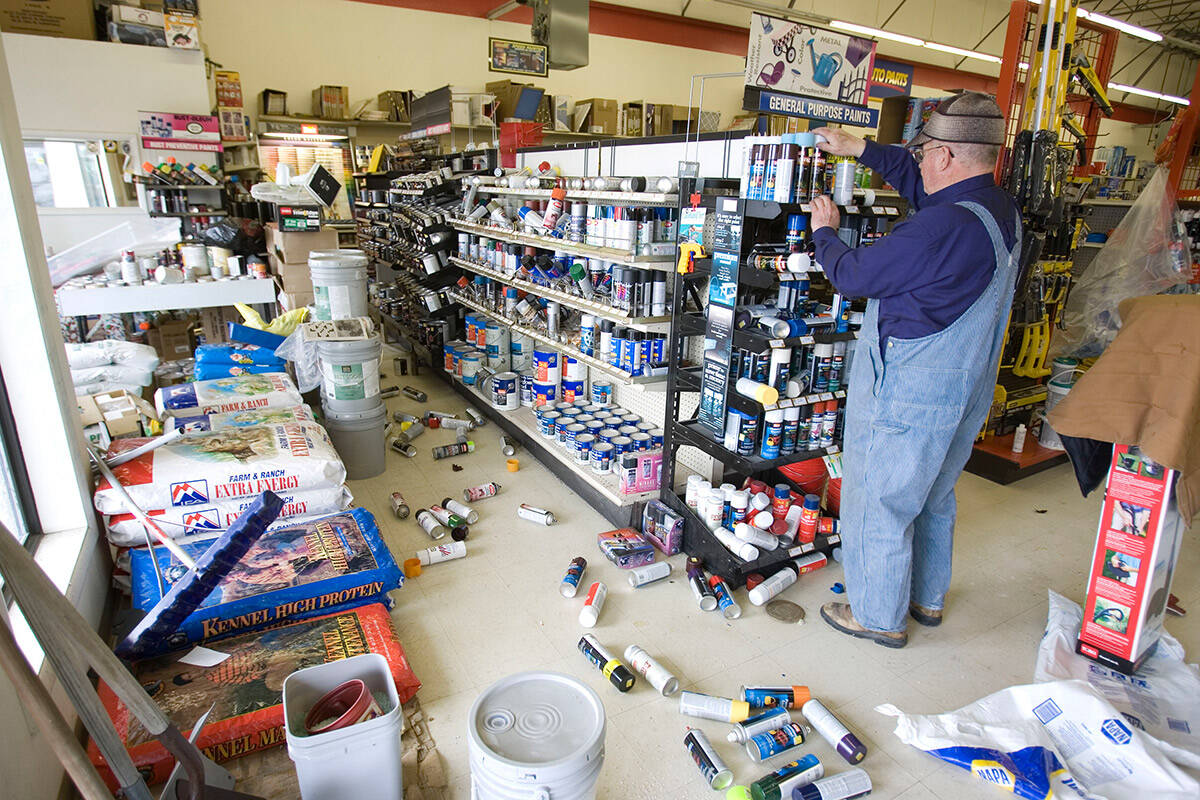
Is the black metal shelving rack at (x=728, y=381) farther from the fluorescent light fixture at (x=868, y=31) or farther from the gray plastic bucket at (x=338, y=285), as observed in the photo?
the fluorescent light fixture at (x=868, y=31)

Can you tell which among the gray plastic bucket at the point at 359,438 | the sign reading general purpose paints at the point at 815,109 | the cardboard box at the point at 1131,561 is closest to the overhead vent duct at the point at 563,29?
the gray plastic bucket at the point at 359,438

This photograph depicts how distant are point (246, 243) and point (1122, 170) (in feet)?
34.0

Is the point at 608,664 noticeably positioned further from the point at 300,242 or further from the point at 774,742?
the point at 300,242

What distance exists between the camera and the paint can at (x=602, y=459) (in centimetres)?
373

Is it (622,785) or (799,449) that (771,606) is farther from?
(622,785)

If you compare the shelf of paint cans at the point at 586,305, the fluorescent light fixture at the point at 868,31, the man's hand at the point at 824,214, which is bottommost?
the shelf of paint cans at the point at 586,305

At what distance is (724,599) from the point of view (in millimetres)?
2963

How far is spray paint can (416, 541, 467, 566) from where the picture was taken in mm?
3262

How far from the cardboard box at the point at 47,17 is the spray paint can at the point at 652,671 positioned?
24.8 ft

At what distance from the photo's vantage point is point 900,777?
7.09 feet

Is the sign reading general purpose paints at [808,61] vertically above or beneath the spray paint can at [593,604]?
above

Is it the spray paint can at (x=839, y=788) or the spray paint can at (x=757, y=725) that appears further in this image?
the spray paint can at (x=757, y=725)

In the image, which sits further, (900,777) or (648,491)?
(648,491)

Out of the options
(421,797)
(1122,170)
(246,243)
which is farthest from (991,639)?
(1122,170)
